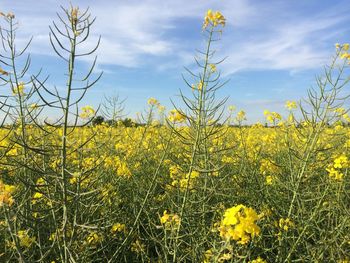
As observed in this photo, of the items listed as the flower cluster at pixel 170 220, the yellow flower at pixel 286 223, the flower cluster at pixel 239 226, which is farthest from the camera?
the yellow flower at pixel 286 223

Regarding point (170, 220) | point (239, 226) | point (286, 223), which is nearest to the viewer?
point (239, 226)

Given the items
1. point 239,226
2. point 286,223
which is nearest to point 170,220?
point 239,226

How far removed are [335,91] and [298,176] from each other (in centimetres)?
72

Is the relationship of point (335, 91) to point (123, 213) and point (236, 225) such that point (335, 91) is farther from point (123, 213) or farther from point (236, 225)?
point (123, 213)

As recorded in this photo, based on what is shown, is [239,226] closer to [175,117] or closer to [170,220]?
[170,220]

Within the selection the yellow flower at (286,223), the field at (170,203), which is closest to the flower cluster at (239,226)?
the field at (170,203)

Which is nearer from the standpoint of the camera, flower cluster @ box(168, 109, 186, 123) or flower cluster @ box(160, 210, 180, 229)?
flower cluster @ box(160, 210, 180, 229)

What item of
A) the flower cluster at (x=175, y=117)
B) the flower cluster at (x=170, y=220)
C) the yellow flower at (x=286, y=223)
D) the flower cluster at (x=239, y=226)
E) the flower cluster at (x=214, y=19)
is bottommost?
the yellow flower at (x=286, y=223)

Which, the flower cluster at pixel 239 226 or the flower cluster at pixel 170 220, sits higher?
the flower cluster at pixel 239 226

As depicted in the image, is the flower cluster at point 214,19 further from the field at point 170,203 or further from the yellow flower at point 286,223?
the yellow flower at point 286,223

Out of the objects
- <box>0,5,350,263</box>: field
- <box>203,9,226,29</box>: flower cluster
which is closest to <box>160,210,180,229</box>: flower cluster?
<box>0,5,350,263</box>: field

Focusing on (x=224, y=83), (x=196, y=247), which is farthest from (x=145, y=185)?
(x=224, y=83)

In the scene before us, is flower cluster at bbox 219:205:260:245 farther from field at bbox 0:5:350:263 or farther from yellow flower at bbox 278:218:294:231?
yellow flower at bbox 278:218:294:231

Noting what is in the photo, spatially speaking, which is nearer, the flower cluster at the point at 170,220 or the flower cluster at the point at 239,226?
the flower cluster at the point at 239,226
